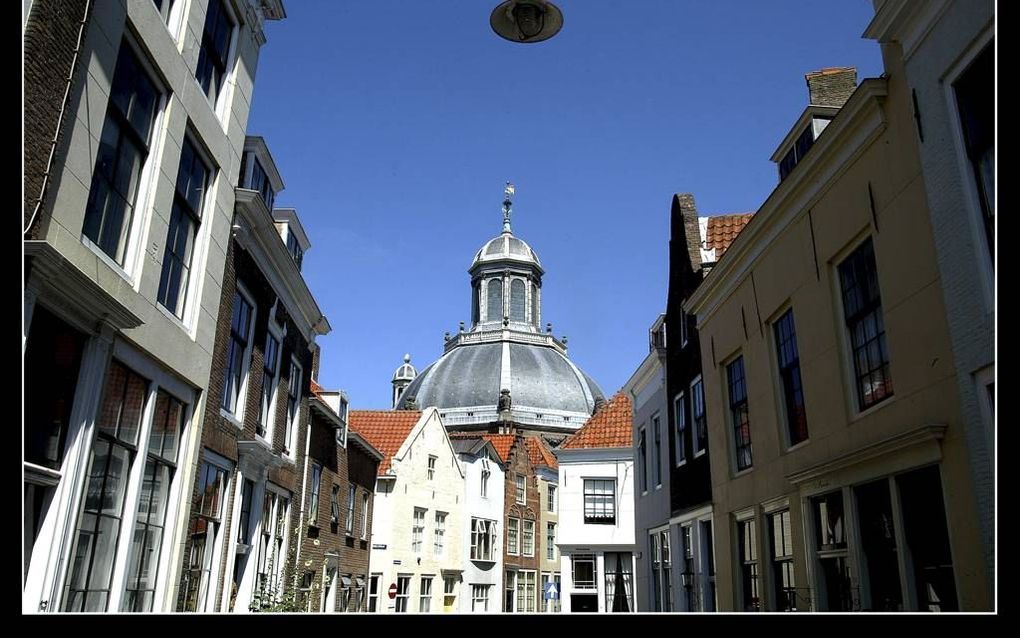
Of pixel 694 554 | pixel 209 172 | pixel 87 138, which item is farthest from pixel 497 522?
pixel 87 138

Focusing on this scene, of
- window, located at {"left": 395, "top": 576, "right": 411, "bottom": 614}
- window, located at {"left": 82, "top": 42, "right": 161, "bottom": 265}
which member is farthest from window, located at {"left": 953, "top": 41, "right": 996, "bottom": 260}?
window, located at {"left": 395, "top": 576, "right": 411, "bottom": 614}

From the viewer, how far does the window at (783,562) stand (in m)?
8.28

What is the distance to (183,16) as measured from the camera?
779 centimetres

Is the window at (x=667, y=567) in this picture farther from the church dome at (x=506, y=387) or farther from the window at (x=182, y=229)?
the church dome at (x=506, y=387)

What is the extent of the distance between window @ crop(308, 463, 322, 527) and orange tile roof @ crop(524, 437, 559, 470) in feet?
97.5

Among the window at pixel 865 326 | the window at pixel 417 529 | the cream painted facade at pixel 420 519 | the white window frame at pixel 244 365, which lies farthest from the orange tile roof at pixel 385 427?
the window at pixel 865 326

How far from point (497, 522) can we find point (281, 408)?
28.5 metres

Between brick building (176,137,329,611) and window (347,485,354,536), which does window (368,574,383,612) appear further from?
brick building (176,137,329,611)

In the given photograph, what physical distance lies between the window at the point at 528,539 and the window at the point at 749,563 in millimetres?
34208

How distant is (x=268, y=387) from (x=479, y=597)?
91.3 ft

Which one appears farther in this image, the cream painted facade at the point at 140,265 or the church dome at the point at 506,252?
the church dome at the point at 506,252
